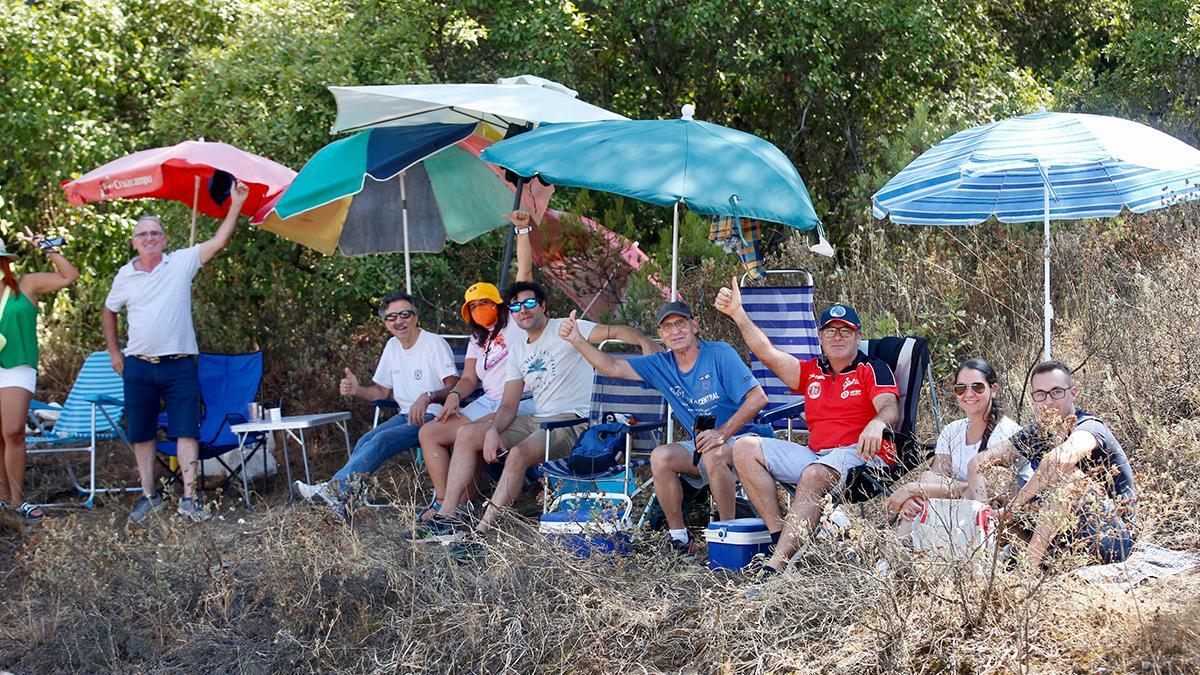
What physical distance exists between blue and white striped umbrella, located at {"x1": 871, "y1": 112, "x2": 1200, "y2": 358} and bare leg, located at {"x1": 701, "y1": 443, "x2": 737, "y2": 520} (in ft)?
5.49

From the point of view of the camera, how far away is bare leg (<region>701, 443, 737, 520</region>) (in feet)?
17.4

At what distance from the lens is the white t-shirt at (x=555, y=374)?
6.42 m

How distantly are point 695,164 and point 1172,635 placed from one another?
8.82ft

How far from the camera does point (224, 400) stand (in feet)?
24.4

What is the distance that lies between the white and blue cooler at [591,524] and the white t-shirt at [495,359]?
1.27 metres

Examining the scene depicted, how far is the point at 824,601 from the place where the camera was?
13.8 feet

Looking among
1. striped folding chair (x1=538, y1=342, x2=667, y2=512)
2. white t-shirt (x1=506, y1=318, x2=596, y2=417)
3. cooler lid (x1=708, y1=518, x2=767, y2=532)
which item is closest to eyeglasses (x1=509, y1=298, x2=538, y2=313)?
white t-shirt (x1=506, y1=318, x2=596, y2=417)

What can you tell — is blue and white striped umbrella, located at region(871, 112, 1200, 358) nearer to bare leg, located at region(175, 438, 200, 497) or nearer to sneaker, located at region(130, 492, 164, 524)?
bare leg, located at region(175, 438, 200, 497)

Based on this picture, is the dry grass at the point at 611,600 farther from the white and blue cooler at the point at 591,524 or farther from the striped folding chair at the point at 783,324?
the striped folding chair at the point at 783,324

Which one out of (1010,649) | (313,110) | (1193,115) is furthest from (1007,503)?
(1193,115)

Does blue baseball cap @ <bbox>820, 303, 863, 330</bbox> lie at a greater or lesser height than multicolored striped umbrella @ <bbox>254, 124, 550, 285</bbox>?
lesser

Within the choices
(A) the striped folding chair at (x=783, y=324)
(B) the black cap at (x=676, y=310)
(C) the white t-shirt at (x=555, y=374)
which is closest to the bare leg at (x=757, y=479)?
(B) the black cap at (x=676, y=310)

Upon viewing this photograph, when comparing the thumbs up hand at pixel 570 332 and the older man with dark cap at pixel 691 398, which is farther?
the thumbs up hand at pixel 570 332

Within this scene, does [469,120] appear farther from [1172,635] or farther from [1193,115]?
[1193,115]
